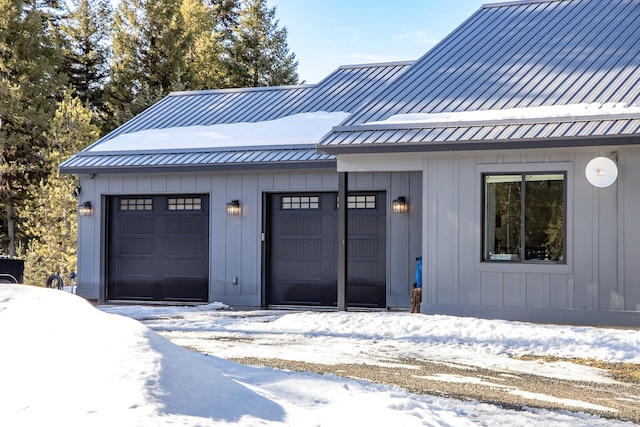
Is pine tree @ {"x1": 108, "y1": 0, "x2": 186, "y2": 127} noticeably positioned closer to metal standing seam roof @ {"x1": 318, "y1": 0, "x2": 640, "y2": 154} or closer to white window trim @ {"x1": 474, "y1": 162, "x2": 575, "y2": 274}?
metal standing seam roof @ {"x1": 318, "y1": 0, "x2": 640, "y2": 154}

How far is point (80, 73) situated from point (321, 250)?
22.2 metres

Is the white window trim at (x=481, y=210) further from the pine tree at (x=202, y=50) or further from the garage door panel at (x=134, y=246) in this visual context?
the pine tree at (x=202, y=50)

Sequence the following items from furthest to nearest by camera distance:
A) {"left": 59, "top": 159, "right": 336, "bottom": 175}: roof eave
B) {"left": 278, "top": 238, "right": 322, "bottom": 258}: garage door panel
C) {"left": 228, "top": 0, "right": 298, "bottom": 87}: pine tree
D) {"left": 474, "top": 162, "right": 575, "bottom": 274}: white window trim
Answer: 1. {"left": 228, "top": 0, "right": 298, "bottom": 87}: pine tree
2. {"left": 278, "top": 238, "right": 322, "bottom": 258}: garage door panel
3. {"left": 59, "top": 159, "right": 336, "bottom": 175}: roof eave
4. {"left": 474, "top": 162, "right": 575, "bottom": 274}: white window trim

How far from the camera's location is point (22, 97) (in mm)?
30172

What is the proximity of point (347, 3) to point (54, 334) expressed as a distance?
3734 cm

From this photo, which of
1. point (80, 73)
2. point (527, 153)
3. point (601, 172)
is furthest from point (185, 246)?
point (80, 73)

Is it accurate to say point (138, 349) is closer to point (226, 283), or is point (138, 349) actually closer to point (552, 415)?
point (552, 415)

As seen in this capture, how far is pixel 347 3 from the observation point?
41531 millimetres

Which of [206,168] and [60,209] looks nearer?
[206,168]

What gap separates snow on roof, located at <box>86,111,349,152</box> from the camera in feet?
53.9

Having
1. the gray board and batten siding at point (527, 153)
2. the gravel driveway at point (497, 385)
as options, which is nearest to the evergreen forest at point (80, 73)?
the gray board and batten siding at point (527, 153)

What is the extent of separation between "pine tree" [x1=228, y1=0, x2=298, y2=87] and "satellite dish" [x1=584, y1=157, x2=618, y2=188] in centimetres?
2530

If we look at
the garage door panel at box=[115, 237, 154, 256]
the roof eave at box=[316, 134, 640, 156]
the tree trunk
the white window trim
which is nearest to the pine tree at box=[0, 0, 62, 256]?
the tree trunk

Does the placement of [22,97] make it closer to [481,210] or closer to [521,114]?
[481,210]
